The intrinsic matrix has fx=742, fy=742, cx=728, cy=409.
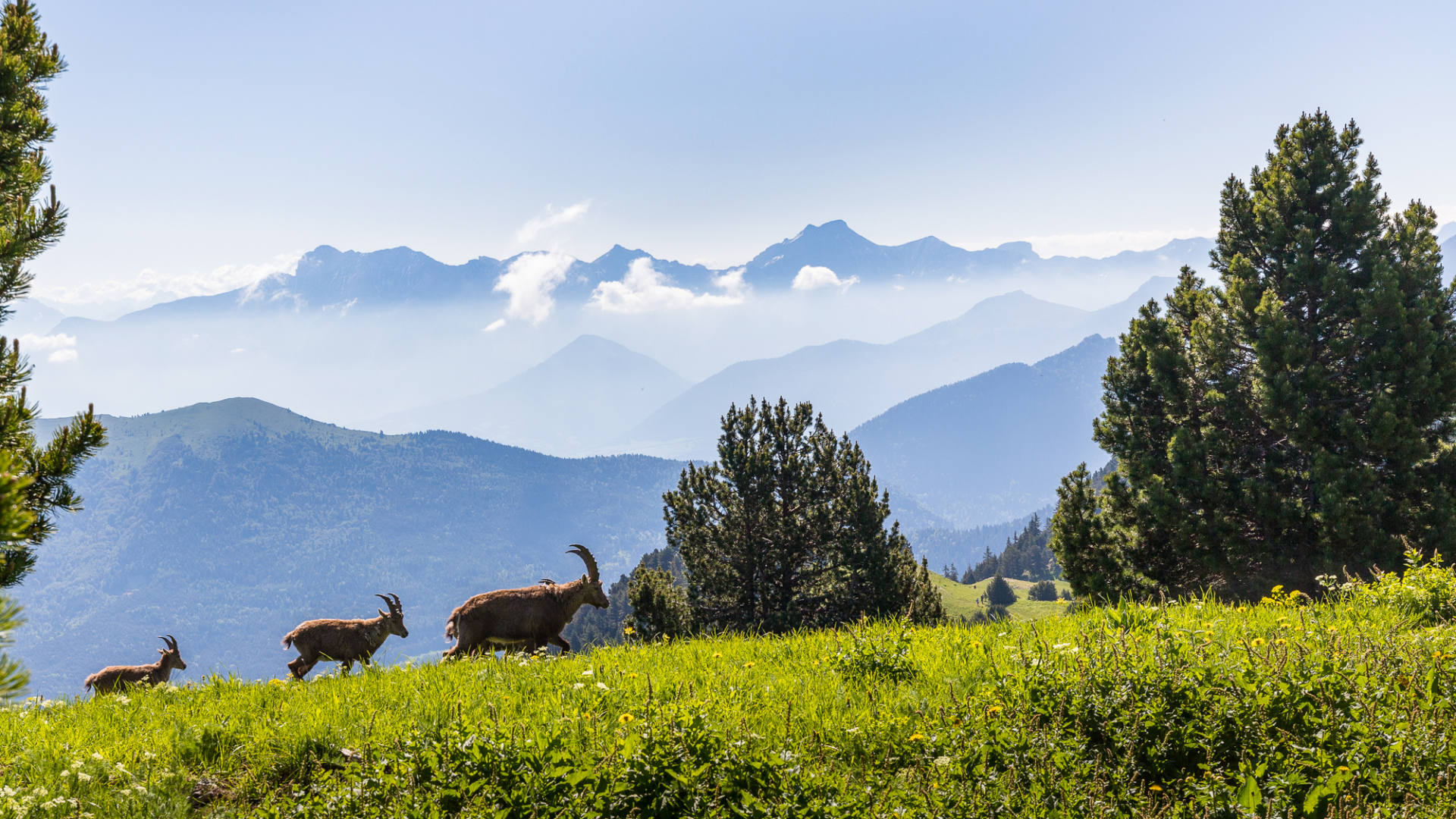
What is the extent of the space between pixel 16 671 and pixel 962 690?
6589mm

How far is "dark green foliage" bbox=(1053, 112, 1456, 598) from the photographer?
18.1 m

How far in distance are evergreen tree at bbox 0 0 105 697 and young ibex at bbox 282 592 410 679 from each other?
5972 mm

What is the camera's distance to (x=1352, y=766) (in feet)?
14.9

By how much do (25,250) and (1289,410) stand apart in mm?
23810

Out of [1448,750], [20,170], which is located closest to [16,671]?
[20,170]

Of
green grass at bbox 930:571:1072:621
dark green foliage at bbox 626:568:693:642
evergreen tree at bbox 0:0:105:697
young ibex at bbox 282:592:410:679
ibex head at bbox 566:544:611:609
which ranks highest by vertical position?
evergreen tree at bbox 0:0:105:697

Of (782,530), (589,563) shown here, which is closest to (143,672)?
(589,563)

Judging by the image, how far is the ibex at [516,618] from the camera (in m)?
11.3

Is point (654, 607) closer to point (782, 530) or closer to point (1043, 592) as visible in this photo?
point (782, 530)

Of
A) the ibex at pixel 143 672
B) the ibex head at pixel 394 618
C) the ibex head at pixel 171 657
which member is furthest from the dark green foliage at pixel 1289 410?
the ibex head at pixel 171 657

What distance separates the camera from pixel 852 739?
233 inches

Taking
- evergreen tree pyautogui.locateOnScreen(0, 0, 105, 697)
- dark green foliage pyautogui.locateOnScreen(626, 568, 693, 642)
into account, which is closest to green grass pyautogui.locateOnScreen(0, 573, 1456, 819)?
evergreen tree pyautogui.locateOnScreen(0, 0, 105, 697)

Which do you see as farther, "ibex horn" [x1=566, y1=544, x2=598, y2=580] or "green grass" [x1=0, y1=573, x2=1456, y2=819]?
"ibex horn" [x1=566, y1=544, x2=598, y2=580]

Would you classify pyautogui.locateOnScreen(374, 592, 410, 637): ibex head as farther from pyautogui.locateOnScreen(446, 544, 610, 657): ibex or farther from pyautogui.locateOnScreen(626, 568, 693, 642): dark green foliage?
pyautogui.locateOnScreen(626, 568, 693, 642): dark green foliage
